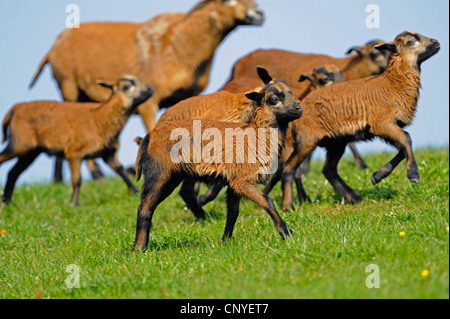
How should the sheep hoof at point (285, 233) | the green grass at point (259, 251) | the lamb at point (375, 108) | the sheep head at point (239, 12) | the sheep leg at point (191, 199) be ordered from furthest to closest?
the sheep head at point (239, 12) < the sheep leg at point (191, 199) < the lamb at point (375, 108) < the sheep hoof at point (285, 233) < the green grass at point (259, 251)

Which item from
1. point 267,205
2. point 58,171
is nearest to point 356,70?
point 267,205

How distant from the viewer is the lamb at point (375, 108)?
839 centimetres

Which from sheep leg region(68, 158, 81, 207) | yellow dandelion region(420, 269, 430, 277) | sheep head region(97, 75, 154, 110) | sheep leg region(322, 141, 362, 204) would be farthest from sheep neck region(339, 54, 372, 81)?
yellow dandelion region(420, 269, 430, 277)

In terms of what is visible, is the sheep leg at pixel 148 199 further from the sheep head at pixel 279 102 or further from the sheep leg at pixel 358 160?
the sheep leg at pixel 358 160

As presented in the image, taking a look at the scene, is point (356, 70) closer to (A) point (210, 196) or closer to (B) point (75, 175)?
(A) point (210, 196)

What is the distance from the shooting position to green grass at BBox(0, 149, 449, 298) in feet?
17.3

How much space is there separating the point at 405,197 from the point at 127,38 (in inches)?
290

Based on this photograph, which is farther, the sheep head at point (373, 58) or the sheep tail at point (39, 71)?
the sheep tail at point (39, 71)

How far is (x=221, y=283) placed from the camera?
5594mm

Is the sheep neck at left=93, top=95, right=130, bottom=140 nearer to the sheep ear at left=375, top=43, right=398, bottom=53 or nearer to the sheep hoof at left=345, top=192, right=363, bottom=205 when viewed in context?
the sheep hoof at left=345, top=192, right=363, bottom=205

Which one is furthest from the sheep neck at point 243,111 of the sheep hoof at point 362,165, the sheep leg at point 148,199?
the sheep hoof at point 362,165

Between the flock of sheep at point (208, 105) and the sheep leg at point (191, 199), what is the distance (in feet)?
0.05

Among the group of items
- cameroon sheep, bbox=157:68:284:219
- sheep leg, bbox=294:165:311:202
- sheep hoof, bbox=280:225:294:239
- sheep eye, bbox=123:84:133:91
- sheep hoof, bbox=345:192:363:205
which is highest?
cameroon sheep, bbox=157:68:284:219

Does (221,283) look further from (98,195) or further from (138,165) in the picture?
(98,195)
